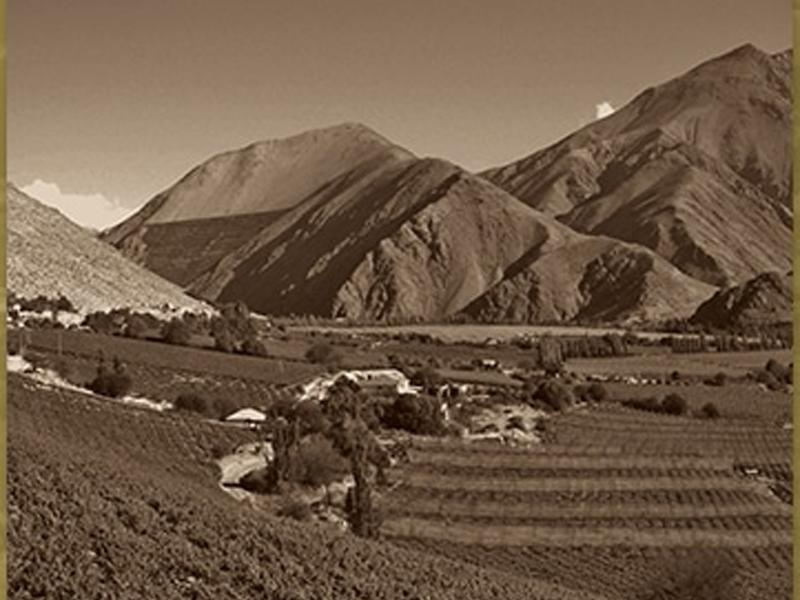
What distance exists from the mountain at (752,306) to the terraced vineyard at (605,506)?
5068 cm

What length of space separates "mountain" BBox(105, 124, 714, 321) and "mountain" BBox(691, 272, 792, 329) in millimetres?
10165

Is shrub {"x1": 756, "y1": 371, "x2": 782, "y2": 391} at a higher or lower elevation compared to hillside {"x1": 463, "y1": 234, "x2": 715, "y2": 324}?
lower

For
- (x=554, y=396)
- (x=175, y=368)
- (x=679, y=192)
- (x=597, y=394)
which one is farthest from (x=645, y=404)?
(x=679, y=192)

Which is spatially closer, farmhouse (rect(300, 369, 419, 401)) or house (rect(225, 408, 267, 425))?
house (rect(225, 408, 267, 425))

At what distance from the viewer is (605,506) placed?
3225cm

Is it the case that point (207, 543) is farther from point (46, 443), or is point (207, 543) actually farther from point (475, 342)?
point (475, 342)

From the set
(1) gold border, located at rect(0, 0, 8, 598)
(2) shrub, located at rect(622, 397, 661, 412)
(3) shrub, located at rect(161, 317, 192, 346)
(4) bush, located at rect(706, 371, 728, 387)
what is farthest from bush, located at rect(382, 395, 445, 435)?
(1) gold border, located at rect(0, 0, 8, 598)

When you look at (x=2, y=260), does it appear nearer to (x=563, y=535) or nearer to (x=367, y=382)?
(x=563, y=535)

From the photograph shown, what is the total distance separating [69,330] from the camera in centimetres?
5006

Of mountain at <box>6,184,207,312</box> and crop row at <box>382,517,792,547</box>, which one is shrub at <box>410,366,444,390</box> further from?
crop row at <box>382,517,792,547</box>

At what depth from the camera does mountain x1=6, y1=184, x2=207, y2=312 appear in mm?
58719

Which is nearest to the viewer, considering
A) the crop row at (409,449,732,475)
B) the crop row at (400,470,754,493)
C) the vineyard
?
the crop row at (400,470,754,493)

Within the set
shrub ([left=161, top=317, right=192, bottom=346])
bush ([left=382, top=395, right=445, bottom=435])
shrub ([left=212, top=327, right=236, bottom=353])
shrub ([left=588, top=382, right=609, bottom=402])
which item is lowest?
shrub ([left=588, top=382, right=609, bottom=402])

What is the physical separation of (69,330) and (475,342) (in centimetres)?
3885
